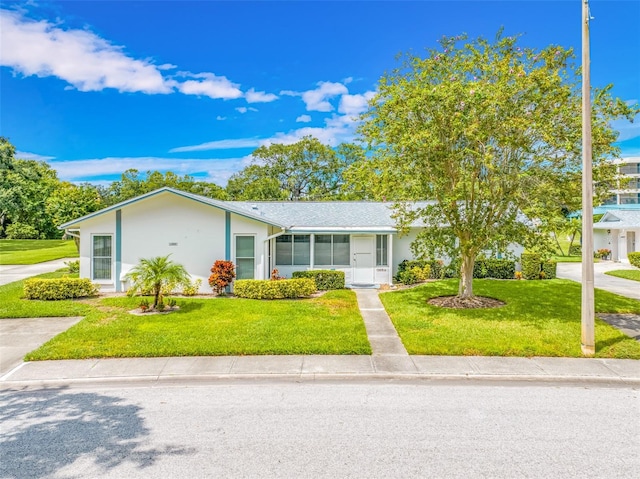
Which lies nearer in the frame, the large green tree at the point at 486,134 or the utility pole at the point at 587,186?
the utility pole at the point at 587,186

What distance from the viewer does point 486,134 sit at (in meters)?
10.6

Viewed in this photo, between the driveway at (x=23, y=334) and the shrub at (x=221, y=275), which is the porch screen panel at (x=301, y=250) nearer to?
the shrub at (x=221, y=275)

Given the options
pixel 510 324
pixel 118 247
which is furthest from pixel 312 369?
pixel 118 247

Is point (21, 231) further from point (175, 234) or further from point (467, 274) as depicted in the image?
point (467, 274)

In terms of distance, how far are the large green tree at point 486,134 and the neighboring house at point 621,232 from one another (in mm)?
18772

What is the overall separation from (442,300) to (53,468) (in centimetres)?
1170

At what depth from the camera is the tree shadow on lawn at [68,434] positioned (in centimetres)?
449

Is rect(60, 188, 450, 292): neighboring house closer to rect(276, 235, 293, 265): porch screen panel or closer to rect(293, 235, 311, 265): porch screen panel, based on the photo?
rect(276, 235, 293, 265): porch screen panel

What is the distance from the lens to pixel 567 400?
244 inches

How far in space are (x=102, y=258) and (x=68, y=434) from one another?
1179cm

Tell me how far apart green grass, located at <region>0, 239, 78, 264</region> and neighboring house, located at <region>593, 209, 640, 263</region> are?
130 feet

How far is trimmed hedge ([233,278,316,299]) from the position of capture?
1403cm

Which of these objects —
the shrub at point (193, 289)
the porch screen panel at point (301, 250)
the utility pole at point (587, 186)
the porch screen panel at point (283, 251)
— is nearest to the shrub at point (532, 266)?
the porch screen panel at point (301, 250)

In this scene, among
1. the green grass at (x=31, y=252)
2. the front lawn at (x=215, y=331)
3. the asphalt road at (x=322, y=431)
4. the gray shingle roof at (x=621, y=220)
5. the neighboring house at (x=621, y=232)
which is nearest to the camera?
the asphalt road at (x=322, y=431)
